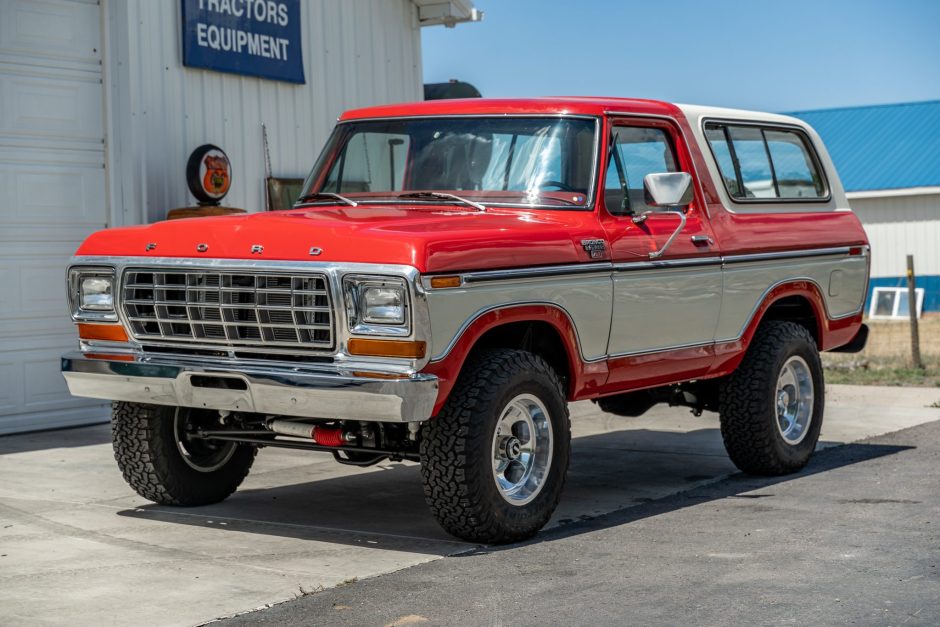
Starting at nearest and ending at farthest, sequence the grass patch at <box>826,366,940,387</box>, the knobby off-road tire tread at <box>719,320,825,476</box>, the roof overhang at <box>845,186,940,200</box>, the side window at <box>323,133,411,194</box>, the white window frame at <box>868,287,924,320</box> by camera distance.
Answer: the side window at <box>323,133,411,194</box> → the knobby off-road tire tread at <box>719,320,825,476</box> → the grass patch at <box>826,366,940,387</box> → the white window frame at <box>868,287,924,320</box> → the roof overhang at <box>845,186,940,200</box>

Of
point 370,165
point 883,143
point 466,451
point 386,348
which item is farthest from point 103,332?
point 883,143

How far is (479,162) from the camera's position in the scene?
7277 millimetres

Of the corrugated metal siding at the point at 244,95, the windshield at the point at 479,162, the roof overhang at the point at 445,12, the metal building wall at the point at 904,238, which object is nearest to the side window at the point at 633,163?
the windshield at the point at 479,162

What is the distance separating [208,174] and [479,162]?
15.2ft

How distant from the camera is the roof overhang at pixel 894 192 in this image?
3272cm

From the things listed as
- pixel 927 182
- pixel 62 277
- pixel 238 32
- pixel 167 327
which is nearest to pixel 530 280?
pixel 167 327

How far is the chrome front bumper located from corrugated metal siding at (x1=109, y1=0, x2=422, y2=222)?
4322 millimetres

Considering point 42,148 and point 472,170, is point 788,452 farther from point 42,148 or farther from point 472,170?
point 42,148

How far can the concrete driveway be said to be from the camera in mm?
5473

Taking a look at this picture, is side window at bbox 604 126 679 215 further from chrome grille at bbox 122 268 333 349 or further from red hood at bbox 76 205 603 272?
chrome grille at bbox 122 268 333 349

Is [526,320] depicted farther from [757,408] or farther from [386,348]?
[757,408]

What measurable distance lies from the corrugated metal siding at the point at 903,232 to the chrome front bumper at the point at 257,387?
28.6 meters

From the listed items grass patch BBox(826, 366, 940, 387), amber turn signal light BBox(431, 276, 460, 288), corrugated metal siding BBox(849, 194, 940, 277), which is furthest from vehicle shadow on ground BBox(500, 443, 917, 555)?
corrugated metal siding BBox(849, 194, 940, 277)

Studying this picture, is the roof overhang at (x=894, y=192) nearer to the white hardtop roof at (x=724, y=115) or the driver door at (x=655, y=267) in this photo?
the white hardtop roof at (x=724, y=115)
